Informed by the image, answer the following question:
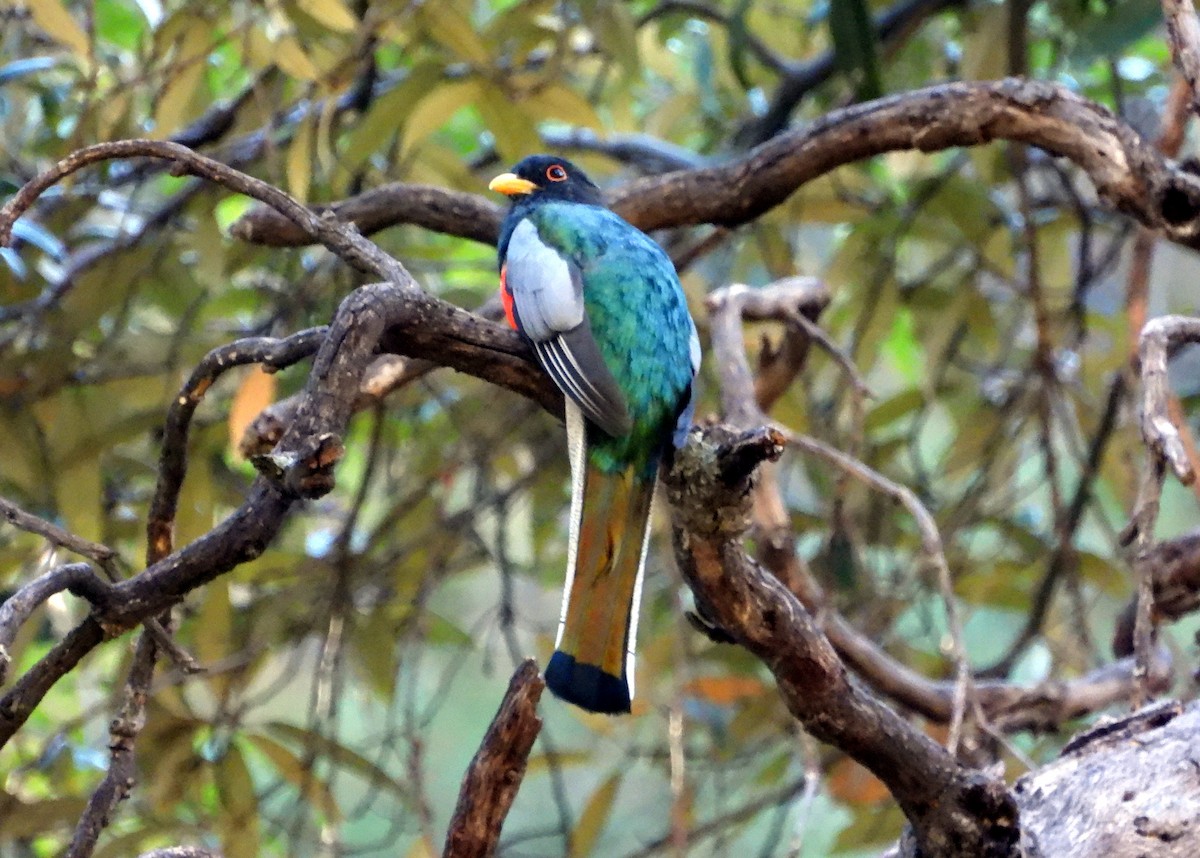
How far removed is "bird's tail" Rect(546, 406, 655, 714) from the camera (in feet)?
6.63

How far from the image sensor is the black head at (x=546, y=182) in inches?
128

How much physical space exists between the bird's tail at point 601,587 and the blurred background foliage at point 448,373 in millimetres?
856

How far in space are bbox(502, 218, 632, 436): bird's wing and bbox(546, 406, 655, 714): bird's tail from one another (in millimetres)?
64

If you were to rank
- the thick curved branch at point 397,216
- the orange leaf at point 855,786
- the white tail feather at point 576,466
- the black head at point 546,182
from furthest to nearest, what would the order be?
the orange leaf at point 855,786, the black head at point 546,182, the thick curved branch at point 397,216, the white tail feather at point 576,466

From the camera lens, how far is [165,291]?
4012 millimetres

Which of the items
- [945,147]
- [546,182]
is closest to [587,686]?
[945,147]

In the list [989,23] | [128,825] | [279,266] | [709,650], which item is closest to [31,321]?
[279,266]

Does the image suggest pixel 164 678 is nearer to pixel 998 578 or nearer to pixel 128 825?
pixel 128 825

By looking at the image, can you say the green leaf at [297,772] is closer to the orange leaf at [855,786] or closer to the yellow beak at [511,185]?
the orange leaf at [855,786]

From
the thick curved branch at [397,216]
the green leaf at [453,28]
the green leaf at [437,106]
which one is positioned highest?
the green leaf at [453,28]

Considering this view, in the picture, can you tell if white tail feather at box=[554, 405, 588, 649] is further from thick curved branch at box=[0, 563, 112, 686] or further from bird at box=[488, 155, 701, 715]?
thick curved branch at box=[0, 563, 112, 686]

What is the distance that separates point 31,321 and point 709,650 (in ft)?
6.91

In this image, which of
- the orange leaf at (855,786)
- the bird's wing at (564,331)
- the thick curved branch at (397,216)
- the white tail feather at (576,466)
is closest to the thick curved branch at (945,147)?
the thick curved branch at (397,216)

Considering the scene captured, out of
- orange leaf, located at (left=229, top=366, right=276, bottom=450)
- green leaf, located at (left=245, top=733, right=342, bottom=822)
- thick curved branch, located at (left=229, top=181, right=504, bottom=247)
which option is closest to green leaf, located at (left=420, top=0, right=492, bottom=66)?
thick curved branch, located at (left=229, top=181, right=504, bottom=247)
